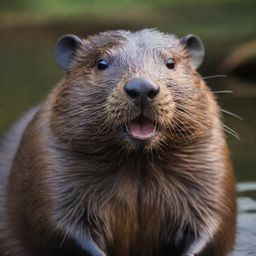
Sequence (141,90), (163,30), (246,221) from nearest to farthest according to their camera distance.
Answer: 1. (141,90)
2. (246,221)
3. (163,30)

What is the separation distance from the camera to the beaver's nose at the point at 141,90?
5340 millimetres

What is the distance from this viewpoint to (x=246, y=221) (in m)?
7.30

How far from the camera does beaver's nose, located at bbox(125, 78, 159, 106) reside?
5.34 meters

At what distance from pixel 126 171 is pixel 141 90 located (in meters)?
0.75

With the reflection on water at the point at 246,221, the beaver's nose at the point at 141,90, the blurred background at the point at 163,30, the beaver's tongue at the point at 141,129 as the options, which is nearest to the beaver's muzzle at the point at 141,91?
the beaver's nose at the point at 141,90

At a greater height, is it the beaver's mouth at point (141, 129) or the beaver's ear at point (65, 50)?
the beaver's ear at point (65, 50)

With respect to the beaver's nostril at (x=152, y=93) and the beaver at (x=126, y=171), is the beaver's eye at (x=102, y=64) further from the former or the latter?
the beaver's nostril at (x=152, y=93)

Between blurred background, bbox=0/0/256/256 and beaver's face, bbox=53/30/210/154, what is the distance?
44 cm

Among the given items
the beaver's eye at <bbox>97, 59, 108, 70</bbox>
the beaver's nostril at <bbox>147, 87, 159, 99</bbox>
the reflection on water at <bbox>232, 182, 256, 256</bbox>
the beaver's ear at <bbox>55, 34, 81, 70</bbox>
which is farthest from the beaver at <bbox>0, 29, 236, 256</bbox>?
the reflection on water at <bbox>232, 182, 256, 256</bbox>

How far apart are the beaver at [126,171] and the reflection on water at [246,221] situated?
1.55 ft

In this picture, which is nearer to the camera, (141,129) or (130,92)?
(130,92)

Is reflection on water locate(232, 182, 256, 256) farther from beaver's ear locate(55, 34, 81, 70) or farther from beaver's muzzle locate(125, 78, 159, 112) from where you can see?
beaver's ear locate(55, 34, 81, 70)

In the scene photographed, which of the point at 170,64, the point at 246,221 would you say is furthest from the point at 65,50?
the point at 246,221

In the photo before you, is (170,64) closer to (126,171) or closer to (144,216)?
(126,171)
